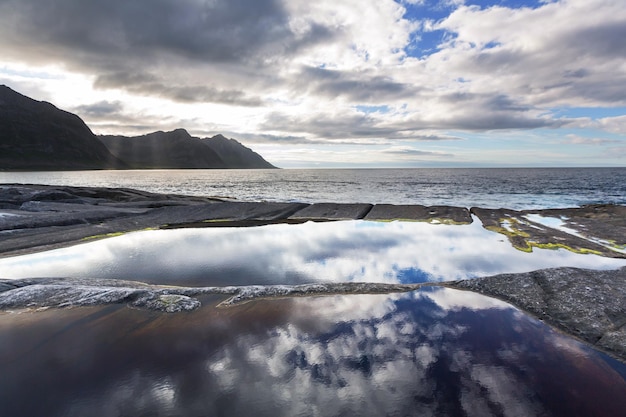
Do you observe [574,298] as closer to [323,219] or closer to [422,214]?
[323,219]

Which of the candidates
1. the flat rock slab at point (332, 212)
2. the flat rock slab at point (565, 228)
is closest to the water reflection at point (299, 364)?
the flat rock slab at point (565, 228)

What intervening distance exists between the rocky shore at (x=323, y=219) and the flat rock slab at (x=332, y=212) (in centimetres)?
14

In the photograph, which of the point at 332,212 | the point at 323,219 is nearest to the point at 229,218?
the point at 323,219

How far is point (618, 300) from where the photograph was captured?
15.0 m

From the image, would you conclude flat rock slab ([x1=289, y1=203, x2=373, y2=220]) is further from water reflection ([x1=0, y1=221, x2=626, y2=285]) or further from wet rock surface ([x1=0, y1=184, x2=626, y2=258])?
water reflection ([x1=0, y1=221, x2=626, y2=285])

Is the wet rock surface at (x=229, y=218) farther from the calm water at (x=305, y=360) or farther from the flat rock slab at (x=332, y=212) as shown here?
the calm water at (x=305, y=360)

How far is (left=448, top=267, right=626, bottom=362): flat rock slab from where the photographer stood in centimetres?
1288

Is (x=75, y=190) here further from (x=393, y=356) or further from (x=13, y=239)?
(x=393, y=356)

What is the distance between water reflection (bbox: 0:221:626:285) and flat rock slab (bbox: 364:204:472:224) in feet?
28.9

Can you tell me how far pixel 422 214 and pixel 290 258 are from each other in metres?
27.6

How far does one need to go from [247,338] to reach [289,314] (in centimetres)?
245

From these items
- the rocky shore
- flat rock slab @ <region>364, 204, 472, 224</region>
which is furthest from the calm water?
flat rock slab @ <region>364, 204, 472, 224</region>

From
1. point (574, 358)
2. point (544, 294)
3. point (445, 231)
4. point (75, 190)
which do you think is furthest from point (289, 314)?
point (75, 190)

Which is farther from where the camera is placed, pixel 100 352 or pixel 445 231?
pixel 445 231
